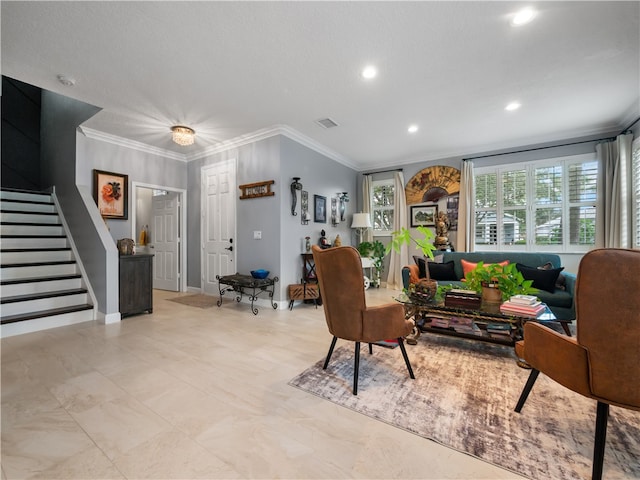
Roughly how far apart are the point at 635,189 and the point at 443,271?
109 inches

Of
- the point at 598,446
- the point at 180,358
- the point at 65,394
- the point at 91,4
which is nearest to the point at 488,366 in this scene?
the point at 598,446

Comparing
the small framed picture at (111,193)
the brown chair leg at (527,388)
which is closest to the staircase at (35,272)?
the small framed picture at (111,193)

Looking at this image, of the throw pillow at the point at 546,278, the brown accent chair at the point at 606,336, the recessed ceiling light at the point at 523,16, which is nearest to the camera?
the brown accent chair at the point at 606,336

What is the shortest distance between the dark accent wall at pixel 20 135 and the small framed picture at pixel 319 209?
560cm

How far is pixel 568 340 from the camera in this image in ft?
4.26

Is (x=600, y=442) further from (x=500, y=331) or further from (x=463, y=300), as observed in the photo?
(x=500, y=331)

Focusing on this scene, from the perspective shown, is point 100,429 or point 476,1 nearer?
point 100,429

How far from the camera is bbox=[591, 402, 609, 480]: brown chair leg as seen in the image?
3.75ft

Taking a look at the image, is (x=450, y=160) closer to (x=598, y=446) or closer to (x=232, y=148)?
(x=232, y=148)

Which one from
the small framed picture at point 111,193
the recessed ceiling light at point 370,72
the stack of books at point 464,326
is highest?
the recessed ceiling light at point 370,72

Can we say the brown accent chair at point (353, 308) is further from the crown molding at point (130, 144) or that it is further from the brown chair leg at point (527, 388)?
the crown molding at point (130, 144)

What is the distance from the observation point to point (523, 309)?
2207 mm

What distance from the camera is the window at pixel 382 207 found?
6.18 meters

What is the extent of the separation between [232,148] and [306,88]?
218 centimetres
